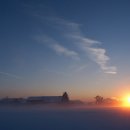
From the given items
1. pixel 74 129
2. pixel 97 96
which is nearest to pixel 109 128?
pixel 74 129

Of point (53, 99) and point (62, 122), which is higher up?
point (53, 99)

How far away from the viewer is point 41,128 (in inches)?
882

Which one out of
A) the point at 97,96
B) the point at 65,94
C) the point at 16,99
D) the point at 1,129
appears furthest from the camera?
the point at 97,96

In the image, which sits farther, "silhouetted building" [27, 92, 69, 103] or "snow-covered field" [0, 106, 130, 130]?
"silhouetted building" [27, 92, 69, 103]

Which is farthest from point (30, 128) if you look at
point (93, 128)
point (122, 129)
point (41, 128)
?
point (122, 129)

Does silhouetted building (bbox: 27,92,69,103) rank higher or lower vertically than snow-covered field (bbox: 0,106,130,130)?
higher

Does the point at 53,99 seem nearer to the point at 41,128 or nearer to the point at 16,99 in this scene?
the point at 16,99

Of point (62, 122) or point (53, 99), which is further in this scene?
point (53, 99)

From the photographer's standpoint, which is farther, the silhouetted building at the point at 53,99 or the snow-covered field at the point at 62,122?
the silhouetted building at the point at 53,99

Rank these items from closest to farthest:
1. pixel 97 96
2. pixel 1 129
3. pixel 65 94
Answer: pixel 1 129, pixel 65 94, pixel 97 96

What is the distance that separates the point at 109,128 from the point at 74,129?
8.53 feet

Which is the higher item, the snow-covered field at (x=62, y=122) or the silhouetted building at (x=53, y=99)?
the silhouetted building at (x=53, y=99)

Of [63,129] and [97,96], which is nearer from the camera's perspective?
[63,129]

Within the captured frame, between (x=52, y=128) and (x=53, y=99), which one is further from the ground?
(x=53, y=99)
